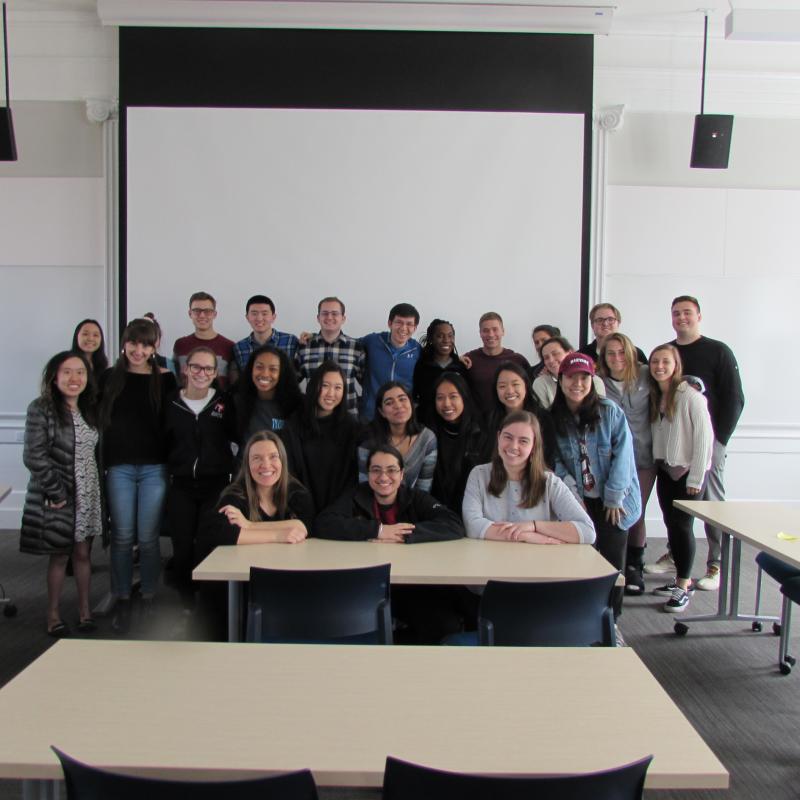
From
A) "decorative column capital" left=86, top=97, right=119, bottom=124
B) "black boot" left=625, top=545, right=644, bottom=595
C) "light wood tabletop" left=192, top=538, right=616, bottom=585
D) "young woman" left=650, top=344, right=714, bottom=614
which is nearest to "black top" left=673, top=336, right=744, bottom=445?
"young woman" left=650, top=344, right=714, bottom=614

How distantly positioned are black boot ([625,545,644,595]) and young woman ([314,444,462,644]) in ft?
5.65

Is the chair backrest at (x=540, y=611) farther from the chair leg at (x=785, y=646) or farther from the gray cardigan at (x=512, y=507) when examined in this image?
the chair leg at (x=785, y=646)

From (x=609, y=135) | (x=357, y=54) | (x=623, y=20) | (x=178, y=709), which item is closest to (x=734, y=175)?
(x=609, y=135)

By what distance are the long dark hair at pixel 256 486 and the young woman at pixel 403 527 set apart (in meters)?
0.18

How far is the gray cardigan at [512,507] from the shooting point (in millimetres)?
2928

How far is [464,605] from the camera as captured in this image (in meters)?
2.93

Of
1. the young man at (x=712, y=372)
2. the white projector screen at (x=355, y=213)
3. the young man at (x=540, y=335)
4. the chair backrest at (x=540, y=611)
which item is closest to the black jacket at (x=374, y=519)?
the chair backrest at (x=540, y=611)

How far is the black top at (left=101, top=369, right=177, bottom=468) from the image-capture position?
361 centimetres

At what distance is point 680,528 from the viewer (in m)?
4.11

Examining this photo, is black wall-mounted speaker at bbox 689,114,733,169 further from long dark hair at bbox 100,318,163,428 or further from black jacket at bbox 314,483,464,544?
long dark hair at bbox 100,318,163,428

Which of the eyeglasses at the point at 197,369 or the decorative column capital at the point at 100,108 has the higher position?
the decorative column capital at the point at 100,108

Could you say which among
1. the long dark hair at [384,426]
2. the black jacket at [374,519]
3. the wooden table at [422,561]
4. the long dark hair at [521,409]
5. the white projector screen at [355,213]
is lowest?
the wooden table at [422,561]

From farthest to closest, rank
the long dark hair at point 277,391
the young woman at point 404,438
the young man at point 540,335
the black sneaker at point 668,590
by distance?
the young man at point 540,335 < the black sneaker at point 668,590 < the long dark hair at point 277,391 < the young woman at point 404,438

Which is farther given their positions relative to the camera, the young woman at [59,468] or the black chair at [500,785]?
the young woman at [59,468]
